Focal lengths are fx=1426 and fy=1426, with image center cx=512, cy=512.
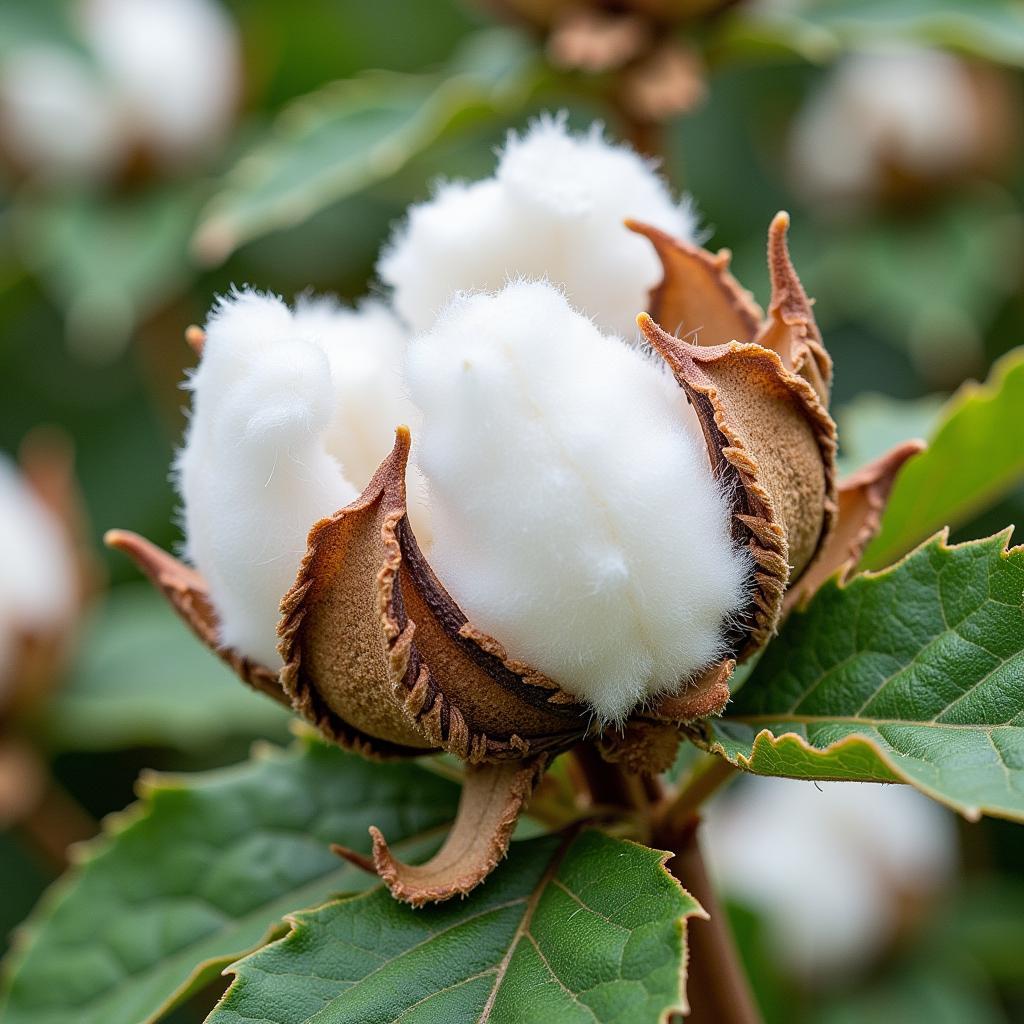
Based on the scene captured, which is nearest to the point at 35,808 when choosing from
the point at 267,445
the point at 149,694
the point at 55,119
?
the point at 149,694

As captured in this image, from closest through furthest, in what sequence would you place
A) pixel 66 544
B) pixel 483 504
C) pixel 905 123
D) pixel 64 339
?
pixel 483 504 → pixel 66 544 → pixel 905 123 → pixel 64 339

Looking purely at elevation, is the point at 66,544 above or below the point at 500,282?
below

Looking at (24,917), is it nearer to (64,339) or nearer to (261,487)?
(64,339)

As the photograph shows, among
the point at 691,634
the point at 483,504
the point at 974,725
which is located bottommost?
the point at 974,725

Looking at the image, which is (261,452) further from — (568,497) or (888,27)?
(888,27)

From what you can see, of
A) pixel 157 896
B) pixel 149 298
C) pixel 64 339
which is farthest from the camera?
pixel 64 339

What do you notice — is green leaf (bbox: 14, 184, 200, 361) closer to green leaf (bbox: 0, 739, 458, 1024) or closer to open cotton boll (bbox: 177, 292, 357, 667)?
green leaf (bbox: 0, 739, 458, 1024)

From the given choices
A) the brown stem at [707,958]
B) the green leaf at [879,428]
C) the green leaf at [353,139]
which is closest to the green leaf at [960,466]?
the green leaf at [879,428]

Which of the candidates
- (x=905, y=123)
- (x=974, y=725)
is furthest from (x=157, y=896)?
(x=905, y=123)
